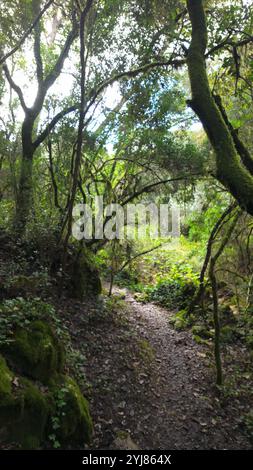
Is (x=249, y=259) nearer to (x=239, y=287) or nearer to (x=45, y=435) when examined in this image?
(x=239, y=287)

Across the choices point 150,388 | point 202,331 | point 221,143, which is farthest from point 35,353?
point 202,331

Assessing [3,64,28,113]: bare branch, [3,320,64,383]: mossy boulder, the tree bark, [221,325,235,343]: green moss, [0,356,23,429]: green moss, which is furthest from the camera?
[3,64,28,113]: bare branch

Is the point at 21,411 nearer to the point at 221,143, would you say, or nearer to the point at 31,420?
the point at 31,420

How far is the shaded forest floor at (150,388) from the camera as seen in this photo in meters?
4.41

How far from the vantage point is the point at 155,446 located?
4250 millimetres

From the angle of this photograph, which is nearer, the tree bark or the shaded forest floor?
the tree bark

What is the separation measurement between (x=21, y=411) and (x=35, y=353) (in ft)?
2.63

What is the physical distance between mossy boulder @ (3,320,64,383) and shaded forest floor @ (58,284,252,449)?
0.88 meters

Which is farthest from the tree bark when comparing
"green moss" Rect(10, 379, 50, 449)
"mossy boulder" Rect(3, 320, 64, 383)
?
"green moss" Rect(10, 379, 50, 449)

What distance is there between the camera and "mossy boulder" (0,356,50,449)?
3131 mm

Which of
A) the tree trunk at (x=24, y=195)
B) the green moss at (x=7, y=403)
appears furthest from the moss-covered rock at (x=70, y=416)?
the tree trunk at (x=24, y=195)

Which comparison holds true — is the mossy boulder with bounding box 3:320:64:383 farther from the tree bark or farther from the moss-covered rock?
the tree bark

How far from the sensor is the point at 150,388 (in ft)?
17.8
